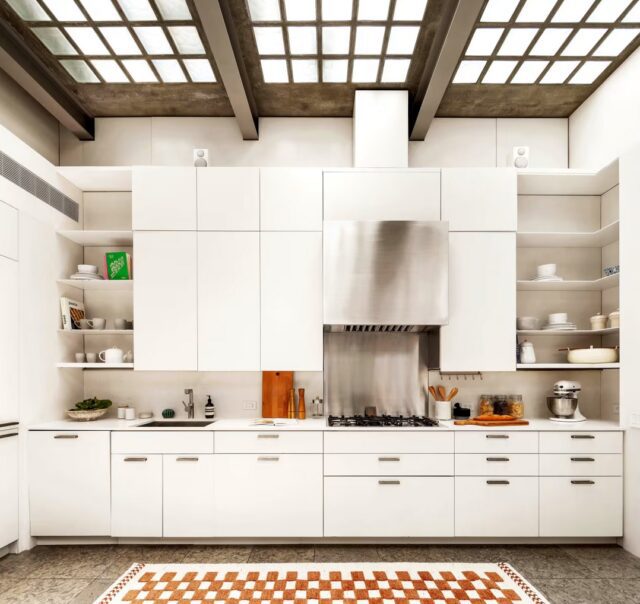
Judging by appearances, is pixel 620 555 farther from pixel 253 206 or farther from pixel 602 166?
pixel 253 206

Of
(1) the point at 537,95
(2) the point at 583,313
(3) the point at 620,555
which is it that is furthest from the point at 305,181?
(3) the point at 620,555

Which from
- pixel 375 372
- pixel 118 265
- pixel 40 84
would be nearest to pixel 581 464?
pixel 375 372

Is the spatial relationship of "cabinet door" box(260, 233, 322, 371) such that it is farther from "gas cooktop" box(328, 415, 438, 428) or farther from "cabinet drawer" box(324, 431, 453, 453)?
"cabinet drawer" box(324, 431, 453, 453)

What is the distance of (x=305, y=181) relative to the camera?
3457mm

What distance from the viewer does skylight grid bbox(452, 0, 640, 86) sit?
2707mm

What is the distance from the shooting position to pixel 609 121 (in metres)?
3.37

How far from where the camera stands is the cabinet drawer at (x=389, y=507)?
3.08 metres

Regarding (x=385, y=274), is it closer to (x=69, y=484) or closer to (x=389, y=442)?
(x=389, y=442)

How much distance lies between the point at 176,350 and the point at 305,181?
160 centimetres

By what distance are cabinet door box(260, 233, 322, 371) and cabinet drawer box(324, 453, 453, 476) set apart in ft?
2.20

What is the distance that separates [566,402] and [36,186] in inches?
165

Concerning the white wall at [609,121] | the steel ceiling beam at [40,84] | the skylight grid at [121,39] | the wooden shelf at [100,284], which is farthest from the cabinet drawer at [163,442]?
the white wall at [609,121]

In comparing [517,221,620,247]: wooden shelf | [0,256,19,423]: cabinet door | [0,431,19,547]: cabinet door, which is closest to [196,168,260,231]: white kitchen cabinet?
[0,256,19,423]: cabinet door

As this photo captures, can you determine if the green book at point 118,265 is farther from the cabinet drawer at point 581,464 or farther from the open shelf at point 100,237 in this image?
the cabinet drawer at point 581,464
